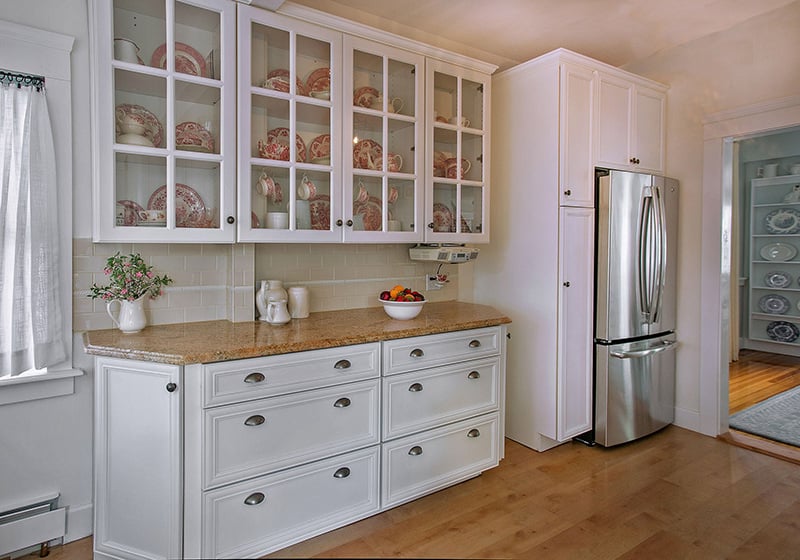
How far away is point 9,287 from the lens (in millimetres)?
2008

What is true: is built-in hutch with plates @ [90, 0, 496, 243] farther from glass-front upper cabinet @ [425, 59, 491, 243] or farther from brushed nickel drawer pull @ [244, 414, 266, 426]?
brushed nickel drawer pull @ [244, 414, 266, 426]

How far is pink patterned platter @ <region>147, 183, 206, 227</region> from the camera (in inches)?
84.7

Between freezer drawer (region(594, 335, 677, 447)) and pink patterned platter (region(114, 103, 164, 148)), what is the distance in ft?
9.27

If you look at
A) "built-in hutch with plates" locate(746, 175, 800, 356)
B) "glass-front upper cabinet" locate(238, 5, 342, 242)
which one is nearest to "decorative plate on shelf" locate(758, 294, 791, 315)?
"built-in hutch with plates" locate(746, 175, 800, 356)

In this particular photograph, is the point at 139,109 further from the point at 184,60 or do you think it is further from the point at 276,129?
the point at 276,129

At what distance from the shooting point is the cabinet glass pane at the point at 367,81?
8.62ft

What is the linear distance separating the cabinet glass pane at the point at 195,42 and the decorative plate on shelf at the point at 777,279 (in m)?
5.78

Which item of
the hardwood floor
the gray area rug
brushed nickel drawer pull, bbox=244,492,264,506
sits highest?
brushed nickel drawer pull, bbox=244,492,264,506

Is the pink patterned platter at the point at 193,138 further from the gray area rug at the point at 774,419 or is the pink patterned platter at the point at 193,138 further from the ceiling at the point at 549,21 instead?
the gray area rug at the point at 774,419

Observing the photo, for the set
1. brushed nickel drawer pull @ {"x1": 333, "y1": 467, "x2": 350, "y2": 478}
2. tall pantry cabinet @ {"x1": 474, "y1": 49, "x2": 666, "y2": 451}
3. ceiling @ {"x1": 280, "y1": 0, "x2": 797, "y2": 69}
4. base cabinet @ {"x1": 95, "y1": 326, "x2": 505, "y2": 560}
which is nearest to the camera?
base cabinet @ {"x1": 95, "y1": 326, "x2": 505, "y2": 560}

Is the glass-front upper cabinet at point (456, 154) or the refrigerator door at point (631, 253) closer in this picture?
the glass-front upper cabinet at point (456, 154)

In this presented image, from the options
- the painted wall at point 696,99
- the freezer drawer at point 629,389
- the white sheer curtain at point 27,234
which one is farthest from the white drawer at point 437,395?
the painted wall at point 696,99

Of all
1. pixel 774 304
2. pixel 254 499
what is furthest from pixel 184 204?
pixel 774 304

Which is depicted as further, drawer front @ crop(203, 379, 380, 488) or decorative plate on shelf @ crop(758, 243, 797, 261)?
decorative plate on shelf @ crop(758, 243, 797, 261)
